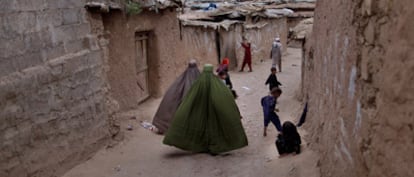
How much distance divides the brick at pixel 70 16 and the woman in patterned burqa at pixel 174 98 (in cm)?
201

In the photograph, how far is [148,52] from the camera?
375 inches

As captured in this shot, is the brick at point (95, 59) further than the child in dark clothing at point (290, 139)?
Yes

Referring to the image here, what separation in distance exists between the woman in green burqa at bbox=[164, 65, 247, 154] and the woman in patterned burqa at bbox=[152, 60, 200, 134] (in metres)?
0.96

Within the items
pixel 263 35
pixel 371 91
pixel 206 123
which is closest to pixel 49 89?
pixel 206 123

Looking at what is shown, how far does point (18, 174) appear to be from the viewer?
4.99 m

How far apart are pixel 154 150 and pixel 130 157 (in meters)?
0.40

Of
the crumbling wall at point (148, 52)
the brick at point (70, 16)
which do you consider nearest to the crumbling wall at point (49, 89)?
the brick at point (70, 16)

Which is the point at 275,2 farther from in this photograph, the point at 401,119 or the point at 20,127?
the point at 401,119

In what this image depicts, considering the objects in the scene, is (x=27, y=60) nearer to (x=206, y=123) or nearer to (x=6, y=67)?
(x=6, y=67)

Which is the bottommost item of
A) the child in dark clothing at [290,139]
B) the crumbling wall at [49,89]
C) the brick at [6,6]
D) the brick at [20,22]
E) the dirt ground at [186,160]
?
the dirt ground at [186,160]

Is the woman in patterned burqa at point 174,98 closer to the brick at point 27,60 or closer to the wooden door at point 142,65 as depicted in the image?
the wooden door at point 142,65

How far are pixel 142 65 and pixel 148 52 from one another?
1.24 feet

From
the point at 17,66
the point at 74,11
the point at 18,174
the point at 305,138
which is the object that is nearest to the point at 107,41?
the point at 74,11

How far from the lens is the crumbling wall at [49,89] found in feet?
16.1
